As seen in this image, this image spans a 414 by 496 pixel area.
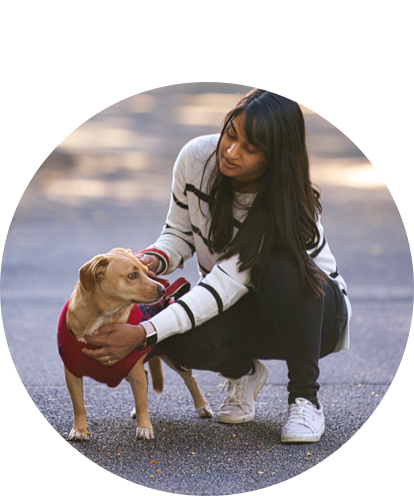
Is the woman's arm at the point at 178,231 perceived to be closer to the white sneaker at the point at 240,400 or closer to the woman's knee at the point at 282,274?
the woman's knee at the point at 282,274

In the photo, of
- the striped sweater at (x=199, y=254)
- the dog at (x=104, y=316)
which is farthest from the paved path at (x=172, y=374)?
the striped sweater at (x=199, y=254)

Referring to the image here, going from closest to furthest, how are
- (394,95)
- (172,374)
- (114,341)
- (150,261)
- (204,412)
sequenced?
(114,341), (150,261), (204,412), (172,374), (394,95)

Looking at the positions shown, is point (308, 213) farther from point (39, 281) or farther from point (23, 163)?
point (23, 163)

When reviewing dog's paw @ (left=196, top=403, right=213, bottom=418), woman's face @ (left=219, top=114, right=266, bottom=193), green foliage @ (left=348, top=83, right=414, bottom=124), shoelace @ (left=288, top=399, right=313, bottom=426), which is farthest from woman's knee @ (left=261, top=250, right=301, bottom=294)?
green foliage @ (left=348, top=83, right=414, bottom=124)

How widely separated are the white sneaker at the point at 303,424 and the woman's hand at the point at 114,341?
72 cm

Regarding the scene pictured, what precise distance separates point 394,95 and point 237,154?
15149 mm

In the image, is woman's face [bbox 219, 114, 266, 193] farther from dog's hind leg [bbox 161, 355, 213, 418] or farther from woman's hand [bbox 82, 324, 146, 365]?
dog's hind leg [bbox 161, 355, 213, 418]

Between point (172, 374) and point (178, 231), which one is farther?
point (172, 374)

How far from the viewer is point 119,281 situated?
272 cm

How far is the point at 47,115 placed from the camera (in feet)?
48.4

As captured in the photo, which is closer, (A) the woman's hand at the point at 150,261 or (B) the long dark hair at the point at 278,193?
(B) the long dark hair at the point at 278,193

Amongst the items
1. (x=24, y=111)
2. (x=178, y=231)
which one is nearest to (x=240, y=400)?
(x=178, y=231)

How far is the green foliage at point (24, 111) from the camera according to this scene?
1191 cm

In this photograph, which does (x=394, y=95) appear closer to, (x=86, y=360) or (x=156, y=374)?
(x=156, y=374)
